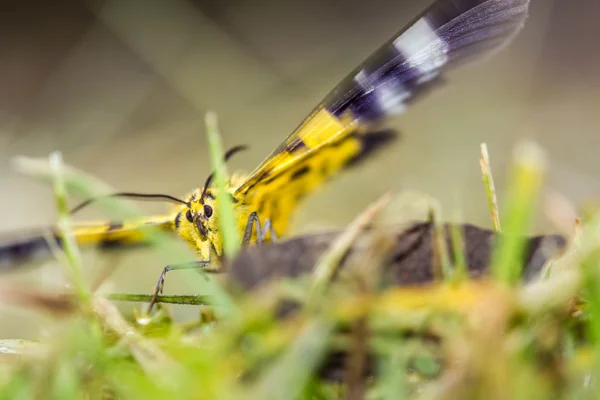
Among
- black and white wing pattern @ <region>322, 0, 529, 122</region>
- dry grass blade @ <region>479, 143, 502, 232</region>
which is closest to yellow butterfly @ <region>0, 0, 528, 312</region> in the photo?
black and white wing pattern @ <region>322, 0, 529, 122</region>

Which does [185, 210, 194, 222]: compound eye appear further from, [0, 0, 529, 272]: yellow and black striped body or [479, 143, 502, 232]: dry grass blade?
[479, 143, 502, 232]: dry grass blade

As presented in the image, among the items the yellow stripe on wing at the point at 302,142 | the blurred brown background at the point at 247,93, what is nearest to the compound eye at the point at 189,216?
the yellow stripe on wing at the point at 302,142

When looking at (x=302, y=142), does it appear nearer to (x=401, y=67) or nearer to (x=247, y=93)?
(x=401, y=67)

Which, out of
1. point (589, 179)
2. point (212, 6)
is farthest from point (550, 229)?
point (212, 6)

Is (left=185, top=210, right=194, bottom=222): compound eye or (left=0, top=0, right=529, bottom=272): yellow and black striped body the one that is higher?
(left=0, top=0, right=529, bottom=272): yellow and black striped body

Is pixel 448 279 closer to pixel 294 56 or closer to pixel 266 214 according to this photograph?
pixel 266 214

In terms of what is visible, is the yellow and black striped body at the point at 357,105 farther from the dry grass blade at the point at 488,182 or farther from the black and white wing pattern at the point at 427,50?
the dry grass blade at the point at 488,182

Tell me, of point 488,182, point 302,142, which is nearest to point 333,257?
point 488,182

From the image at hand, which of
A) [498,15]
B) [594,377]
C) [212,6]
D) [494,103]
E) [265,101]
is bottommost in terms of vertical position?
[594,377]
